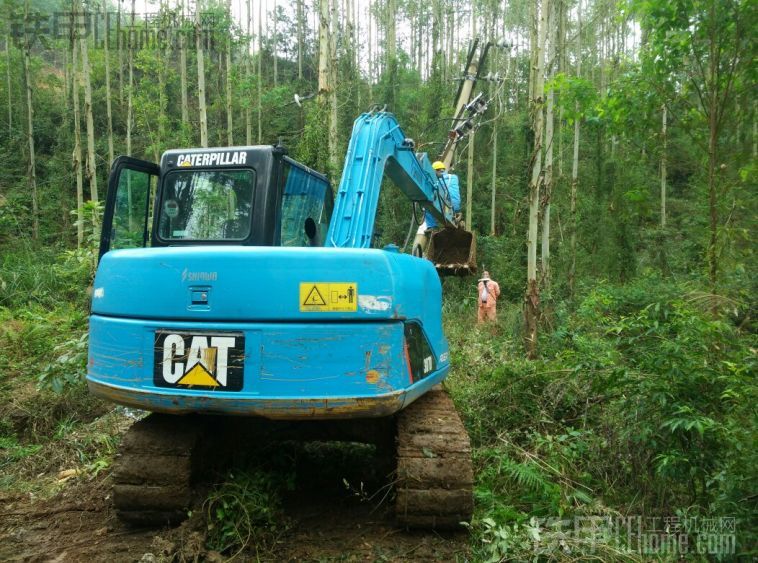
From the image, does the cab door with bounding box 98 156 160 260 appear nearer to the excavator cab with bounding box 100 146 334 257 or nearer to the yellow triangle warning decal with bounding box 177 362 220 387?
the excavator cab with bounding box 100 146 334 257

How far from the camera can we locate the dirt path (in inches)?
135

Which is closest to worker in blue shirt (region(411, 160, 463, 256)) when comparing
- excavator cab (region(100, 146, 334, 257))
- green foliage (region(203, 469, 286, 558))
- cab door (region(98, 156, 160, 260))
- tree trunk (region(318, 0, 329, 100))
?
excavator cab (region(100, 146, 334, 257))

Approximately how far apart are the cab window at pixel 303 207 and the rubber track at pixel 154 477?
1605 millimetres

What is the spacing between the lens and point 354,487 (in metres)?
4.54

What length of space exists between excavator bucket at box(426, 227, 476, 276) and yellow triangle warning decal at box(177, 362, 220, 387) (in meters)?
5.75

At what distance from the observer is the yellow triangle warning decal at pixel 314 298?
3318 millimetres

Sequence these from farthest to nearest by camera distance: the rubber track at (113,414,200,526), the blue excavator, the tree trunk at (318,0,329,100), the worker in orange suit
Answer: the tree trunk at (318,0,329,100) < the worker in orange suit < the rubber track at (113,414,200,526) < the blue excavator

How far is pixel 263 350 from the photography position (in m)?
3.31

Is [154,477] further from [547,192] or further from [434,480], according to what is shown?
[547,192]

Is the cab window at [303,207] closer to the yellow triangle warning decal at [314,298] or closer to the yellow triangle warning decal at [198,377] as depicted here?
the yellow triangle warning decal at [314,298]

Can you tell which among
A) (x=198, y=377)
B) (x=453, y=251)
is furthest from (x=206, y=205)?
(x=453, y=251)

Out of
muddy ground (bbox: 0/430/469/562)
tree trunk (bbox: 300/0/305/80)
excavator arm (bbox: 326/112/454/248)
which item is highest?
tree trunk (bbox: 300/0/305/80)

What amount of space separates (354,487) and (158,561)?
1.65 m

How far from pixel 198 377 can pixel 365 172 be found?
6.56 feet
